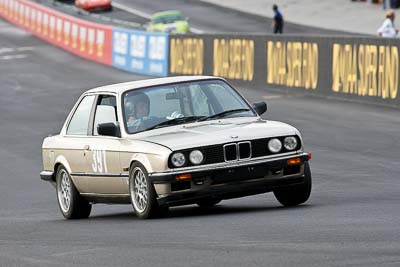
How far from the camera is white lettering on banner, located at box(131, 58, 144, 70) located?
42.4 meters

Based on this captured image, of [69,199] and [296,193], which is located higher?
[296,193]

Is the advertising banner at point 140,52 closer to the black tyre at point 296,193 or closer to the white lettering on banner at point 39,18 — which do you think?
the white lettering on banner at point 39,18

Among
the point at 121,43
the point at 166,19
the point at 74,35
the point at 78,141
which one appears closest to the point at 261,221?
the point at 78,141

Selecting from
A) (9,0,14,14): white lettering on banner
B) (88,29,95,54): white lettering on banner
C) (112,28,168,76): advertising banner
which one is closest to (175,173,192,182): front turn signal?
(112,28,168,76): advertising banner

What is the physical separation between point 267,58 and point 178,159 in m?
20.2

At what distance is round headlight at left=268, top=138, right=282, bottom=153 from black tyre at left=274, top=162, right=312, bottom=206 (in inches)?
15.2

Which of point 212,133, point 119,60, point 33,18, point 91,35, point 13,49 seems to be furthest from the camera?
point 33,18

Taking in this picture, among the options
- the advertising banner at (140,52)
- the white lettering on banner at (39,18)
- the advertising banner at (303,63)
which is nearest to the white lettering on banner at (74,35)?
the advertising banner at (140,52)

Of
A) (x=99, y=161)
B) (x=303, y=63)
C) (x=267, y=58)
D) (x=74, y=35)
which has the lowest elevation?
(x=74, y=35)

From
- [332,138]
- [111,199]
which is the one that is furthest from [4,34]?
[111,199]

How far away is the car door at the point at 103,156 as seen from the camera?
39.3 ft

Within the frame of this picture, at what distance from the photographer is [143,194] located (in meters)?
11.5

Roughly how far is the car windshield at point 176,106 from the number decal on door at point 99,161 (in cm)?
41

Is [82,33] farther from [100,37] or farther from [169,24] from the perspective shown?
[169,24]
